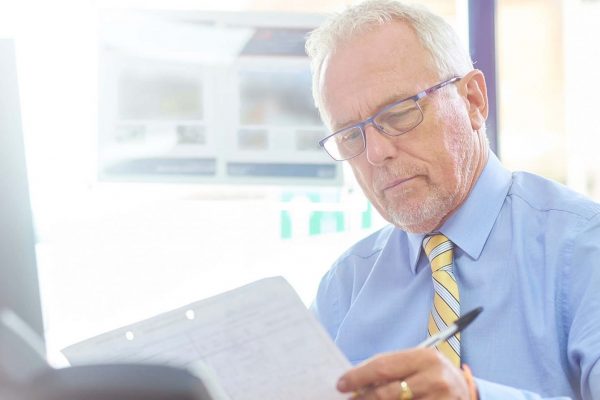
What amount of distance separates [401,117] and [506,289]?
366 mm

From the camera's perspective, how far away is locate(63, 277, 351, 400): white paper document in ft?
3.02

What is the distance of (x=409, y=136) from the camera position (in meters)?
1.42

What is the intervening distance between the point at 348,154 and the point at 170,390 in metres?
1.21

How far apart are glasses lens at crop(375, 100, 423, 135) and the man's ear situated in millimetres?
117

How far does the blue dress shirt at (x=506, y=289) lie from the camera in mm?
1244

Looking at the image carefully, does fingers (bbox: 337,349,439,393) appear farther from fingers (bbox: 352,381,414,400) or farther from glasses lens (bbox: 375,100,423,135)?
glasses lens (bbox: 375,100,423,135)

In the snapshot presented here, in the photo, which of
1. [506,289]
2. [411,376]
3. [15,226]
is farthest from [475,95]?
[15,226]

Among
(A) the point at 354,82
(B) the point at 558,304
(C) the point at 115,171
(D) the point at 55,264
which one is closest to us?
(B) the point at 558,304

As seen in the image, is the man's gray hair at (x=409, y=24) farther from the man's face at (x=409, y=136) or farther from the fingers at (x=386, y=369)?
the fingers at (x=386, y=369)

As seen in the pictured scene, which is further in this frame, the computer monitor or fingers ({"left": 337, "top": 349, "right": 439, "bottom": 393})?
fingers ({"left": 337, "top": 349, "right": 439, "bottom": 393})

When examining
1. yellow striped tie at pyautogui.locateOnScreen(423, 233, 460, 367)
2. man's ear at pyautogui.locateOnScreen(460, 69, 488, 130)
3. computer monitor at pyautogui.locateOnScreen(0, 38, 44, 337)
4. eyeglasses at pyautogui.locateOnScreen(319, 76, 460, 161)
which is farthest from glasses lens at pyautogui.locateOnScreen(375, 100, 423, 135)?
computer monitor at pyautogui.locateOnScreen(0, 38, 44, 337)

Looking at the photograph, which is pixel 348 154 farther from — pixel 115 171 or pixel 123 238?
pixel 123 238

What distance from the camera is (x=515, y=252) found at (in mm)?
1355

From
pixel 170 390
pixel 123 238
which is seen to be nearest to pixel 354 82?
pixel 123 238
